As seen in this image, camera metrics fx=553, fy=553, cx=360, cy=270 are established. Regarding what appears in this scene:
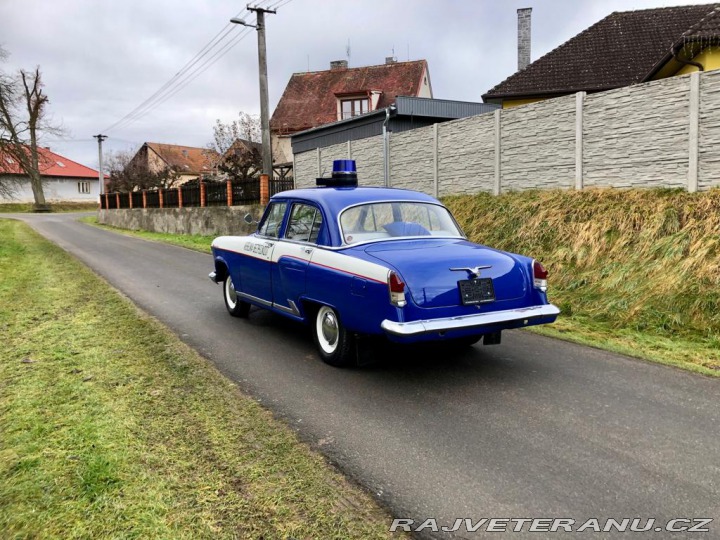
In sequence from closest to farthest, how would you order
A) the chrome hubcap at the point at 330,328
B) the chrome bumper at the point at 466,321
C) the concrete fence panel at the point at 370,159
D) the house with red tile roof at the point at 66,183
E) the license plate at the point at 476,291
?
the chrome bumper at the point at 466,321 < the license plate at the point at 476,291 < the chrome hubcap at the point at 330,328 < the concrete fence panel at the point at 370,159 < the house with red tile roof at the point at 66,183

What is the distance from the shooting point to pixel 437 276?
463 centimetres

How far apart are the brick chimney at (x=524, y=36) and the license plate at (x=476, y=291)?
1185 inches

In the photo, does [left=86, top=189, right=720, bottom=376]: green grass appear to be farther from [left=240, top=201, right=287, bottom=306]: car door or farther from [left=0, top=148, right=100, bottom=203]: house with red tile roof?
[left=0, top=148, right=100, bottom=203]: house with red tile roof

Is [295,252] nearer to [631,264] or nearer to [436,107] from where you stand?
[631,264]

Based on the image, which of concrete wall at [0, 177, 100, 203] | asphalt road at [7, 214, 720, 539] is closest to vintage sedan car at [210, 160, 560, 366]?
asphalt road at [7, 214, 720, 539]

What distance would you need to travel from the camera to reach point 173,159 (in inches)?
2921

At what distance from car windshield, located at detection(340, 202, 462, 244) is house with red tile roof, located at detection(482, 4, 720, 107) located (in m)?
17.9

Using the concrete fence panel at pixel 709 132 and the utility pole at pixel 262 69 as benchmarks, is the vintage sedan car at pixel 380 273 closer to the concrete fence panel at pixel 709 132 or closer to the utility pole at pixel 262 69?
the concrete fence panel at pixel 709 132

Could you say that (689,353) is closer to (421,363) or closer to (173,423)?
(421,363)

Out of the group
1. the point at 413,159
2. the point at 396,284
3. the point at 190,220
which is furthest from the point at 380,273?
the point at 190,220

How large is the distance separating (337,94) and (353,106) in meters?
1.44

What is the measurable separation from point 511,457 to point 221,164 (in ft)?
116

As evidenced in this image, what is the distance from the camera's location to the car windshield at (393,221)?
5535mm

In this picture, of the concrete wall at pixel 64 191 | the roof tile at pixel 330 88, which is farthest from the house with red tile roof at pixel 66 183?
the roof tile at pixel 330 88
